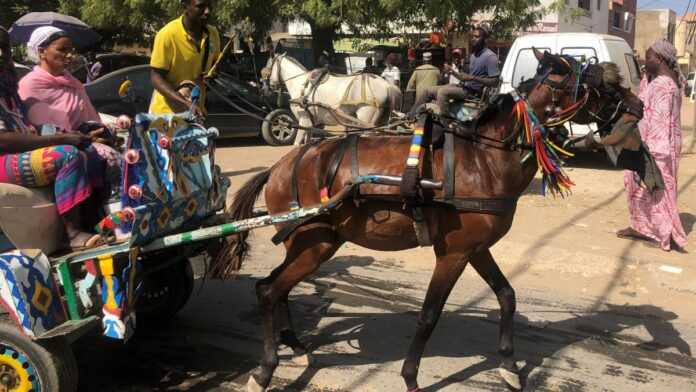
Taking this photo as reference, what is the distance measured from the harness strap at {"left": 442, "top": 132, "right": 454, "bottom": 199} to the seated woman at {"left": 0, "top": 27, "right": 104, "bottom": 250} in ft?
6.51

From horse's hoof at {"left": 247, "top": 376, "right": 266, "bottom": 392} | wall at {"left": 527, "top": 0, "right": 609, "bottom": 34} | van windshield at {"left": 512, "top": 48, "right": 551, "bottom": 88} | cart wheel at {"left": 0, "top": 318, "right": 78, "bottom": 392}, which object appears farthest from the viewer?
wall at {"left": 527, "top": 0, "right": 609, "bottom": 34}

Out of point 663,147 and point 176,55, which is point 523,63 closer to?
point 663,147

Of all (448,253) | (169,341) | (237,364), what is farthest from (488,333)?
(169,341)

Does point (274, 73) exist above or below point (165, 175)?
above

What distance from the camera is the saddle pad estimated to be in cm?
342

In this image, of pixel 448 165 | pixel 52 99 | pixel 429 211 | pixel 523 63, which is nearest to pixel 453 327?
pixel 429 211

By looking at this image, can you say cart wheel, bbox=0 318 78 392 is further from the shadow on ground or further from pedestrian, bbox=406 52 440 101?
pedestrian, bbox=406 52 440 101

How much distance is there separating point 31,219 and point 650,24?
6348 centimetres

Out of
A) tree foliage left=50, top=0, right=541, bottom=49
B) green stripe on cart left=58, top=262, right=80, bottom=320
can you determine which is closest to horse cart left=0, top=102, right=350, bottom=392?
green stripe on cart left=58, top=262, right=80, bottom=320

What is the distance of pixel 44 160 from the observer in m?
3.51

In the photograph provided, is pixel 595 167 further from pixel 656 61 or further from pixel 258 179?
pixel 258 179

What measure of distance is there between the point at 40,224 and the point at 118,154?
62 centimetres

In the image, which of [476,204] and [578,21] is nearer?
[476,204]

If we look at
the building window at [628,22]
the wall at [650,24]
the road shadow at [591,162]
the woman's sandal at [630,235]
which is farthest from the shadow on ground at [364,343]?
the wall at [650,24]
